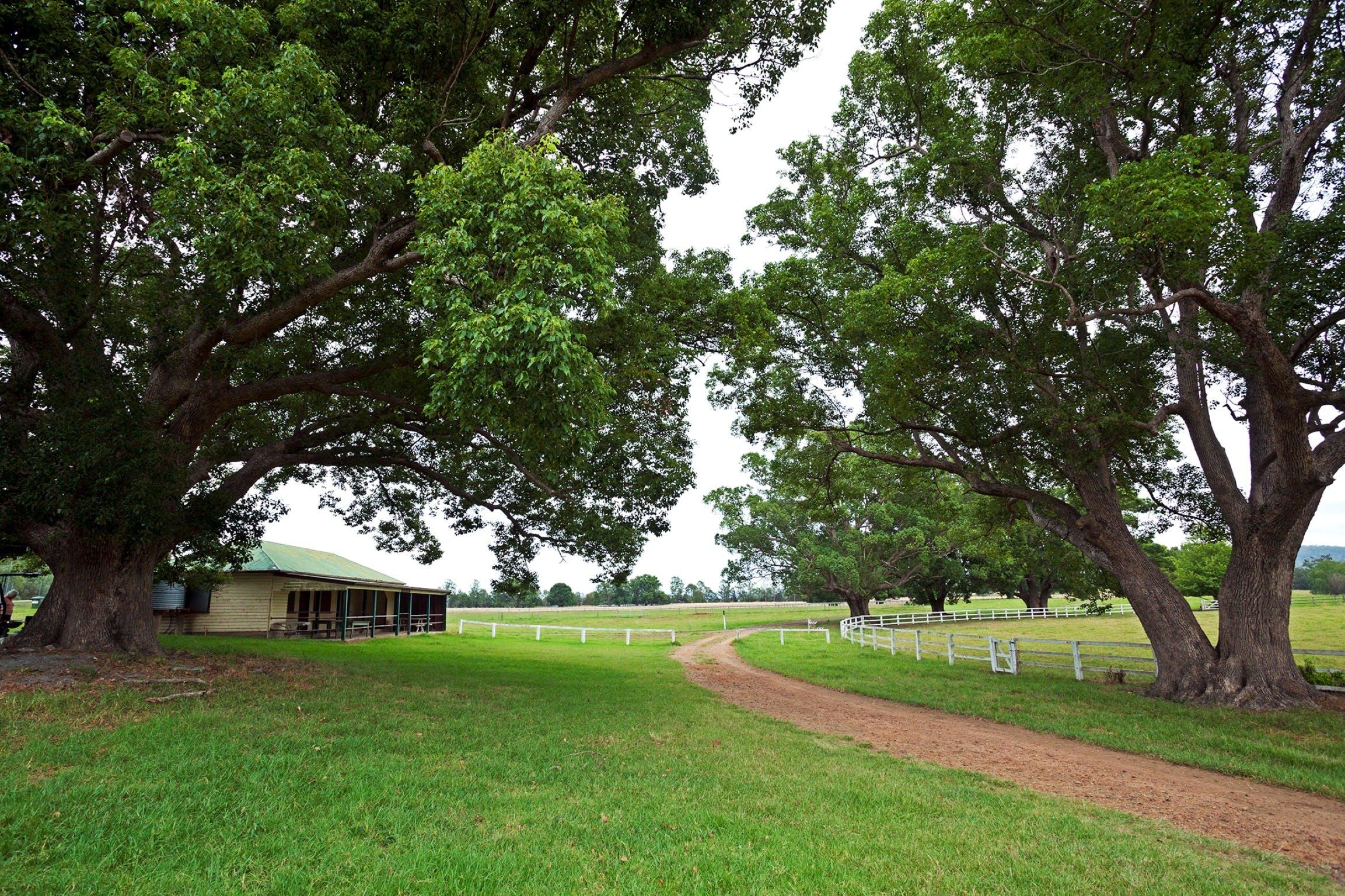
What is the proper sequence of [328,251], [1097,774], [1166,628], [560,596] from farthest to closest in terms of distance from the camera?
[560,596], [1166,628], [328,251], [1097,774]

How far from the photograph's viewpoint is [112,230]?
9.73 metres

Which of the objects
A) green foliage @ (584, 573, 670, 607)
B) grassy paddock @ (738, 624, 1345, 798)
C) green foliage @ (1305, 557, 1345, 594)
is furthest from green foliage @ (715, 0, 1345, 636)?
green foliage @ (1305, 557, 1345, 594)

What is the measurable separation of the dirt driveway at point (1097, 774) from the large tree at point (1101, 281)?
18.1ft

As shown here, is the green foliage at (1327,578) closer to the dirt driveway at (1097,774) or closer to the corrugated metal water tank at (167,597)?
the dirt driveway at (1097,774)

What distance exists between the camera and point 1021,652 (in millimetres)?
17281

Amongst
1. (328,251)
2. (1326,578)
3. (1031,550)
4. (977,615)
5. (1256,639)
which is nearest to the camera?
(328,251)

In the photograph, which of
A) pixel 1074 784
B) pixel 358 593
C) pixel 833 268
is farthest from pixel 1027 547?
pixel 358 593

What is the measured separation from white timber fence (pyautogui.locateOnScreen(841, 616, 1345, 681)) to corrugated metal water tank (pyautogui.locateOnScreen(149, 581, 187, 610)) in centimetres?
2438

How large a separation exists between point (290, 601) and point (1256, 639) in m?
28.7

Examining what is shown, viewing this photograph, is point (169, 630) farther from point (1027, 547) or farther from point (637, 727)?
point (1027, 547)

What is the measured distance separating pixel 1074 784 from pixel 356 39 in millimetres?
12899

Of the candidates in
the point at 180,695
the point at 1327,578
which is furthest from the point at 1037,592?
the point at 1327,578

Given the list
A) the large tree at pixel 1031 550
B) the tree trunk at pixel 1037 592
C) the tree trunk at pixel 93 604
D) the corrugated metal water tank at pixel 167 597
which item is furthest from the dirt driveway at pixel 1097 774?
the tree trunk at pixel 1037 592

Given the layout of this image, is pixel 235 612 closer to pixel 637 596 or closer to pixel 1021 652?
pixel 1021 652
